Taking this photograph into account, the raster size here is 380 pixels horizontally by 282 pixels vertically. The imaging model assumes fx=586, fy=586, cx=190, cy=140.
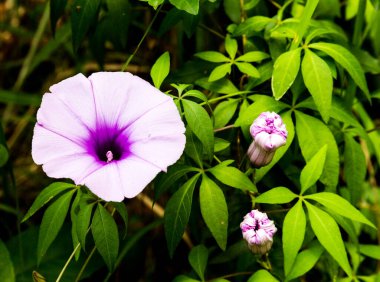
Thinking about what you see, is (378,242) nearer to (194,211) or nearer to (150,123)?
(194,211)

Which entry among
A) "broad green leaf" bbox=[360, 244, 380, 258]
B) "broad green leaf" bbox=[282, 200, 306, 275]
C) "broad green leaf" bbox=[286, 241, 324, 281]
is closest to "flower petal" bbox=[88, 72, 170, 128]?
"broad green leaf" bbox=[282, 200, 306, 275]

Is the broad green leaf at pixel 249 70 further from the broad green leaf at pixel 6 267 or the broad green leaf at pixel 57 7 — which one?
the broad green leaf at pixel 6 267

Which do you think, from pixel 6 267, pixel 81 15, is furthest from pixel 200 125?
pixel 6 267

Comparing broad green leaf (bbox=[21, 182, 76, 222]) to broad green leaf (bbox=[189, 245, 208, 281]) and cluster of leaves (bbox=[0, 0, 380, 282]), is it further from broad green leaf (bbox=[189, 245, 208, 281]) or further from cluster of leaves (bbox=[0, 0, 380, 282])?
broad green leaf (bbox=[189, 245, 208, 281])

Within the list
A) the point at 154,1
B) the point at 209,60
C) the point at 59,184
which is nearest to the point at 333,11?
the point at 209,60

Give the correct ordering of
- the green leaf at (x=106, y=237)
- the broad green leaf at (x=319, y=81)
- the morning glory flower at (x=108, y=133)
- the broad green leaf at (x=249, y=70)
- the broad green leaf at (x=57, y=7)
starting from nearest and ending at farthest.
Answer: the morning glory flower at (x=108, y=133) → the green leaf at (x=106, y=237) → the broad green leaf at (x=319, y=81) → the broad green leaf at (x=249, y=70) → the broad green leaf at (x=57, y=7)

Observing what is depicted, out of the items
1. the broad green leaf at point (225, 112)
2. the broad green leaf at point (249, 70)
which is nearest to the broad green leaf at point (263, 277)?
the broad green leaf at point (225, 112)
